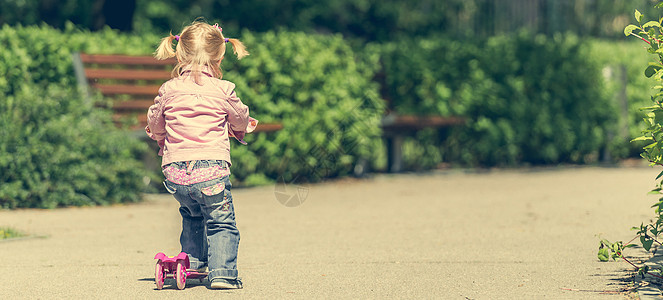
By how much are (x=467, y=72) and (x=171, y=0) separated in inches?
265

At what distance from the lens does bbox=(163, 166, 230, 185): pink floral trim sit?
5.41 metres

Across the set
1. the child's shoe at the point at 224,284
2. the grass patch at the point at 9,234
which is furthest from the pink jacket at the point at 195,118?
the grass patch at the point at 9,234

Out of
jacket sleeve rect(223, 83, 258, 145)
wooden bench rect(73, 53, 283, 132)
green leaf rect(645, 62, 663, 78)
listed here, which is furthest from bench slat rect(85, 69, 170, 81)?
green leaf rect(645, 62, 663, 78)

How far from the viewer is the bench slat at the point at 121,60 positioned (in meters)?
10.6

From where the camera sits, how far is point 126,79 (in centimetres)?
1105

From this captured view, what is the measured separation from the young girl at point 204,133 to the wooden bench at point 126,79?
5.03m

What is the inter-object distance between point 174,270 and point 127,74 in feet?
18.8

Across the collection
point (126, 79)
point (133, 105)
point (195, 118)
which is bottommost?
point (133, 105)

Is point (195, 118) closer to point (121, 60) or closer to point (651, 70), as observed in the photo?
point (651, 70)

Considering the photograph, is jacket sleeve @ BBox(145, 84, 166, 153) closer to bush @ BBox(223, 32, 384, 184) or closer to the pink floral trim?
the pink floral trim

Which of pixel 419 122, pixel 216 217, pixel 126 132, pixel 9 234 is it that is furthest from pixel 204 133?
pixel 419 122

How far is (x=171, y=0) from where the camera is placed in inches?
717

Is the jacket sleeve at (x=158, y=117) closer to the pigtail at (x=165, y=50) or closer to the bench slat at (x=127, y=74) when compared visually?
the pigtail at (x=165, y=50)

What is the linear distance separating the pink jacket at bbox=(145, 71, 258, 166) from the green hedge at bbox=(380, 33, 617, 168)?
7.88 m
